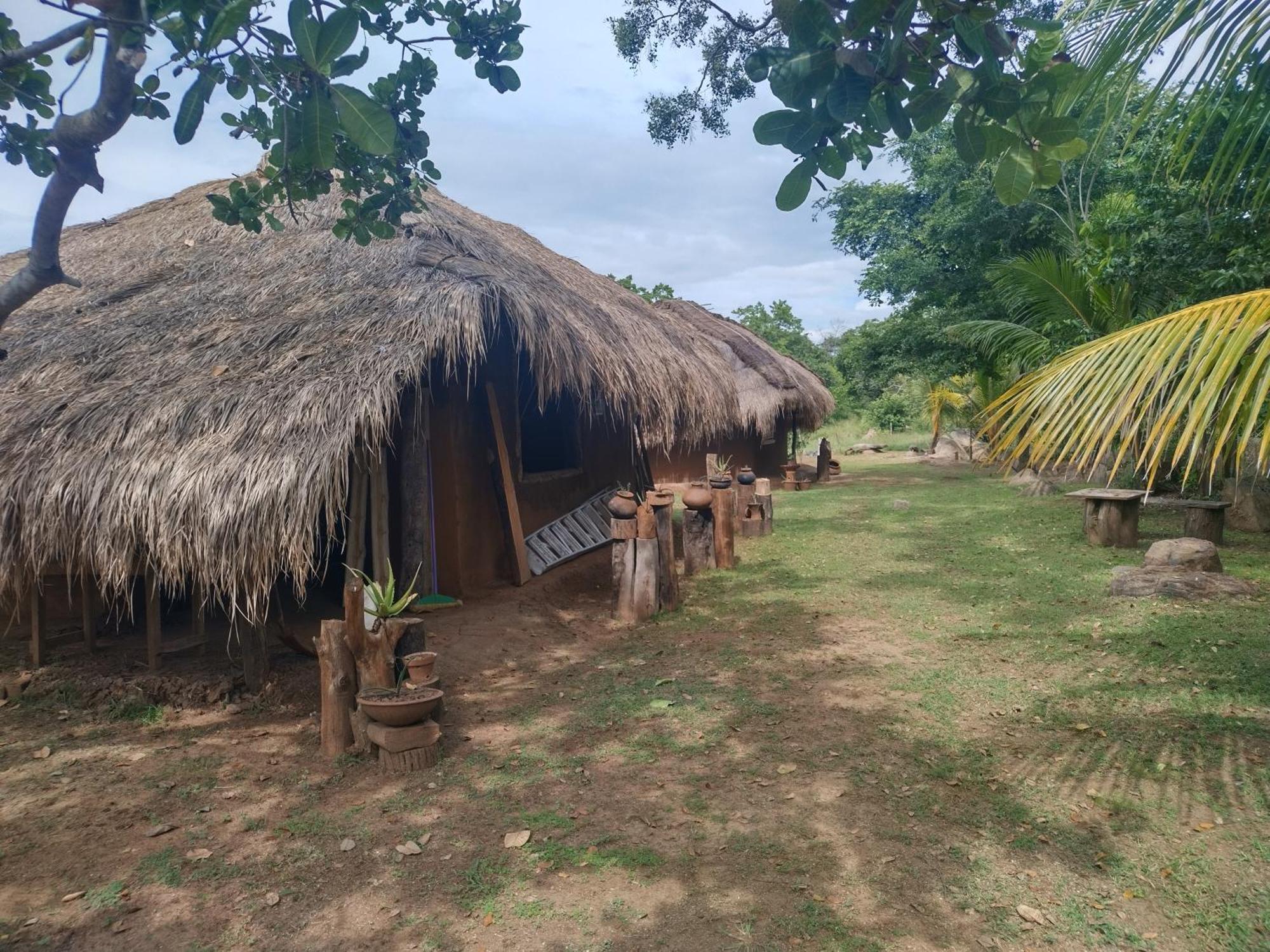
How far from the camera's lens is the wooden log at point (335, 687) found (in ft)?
12.2

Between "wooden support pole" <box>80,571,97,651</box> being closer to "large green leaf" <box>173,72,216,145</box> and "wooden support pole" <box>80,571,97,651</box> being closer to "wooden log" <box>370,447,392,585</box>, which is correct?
"wooden log" <box>370,447,392,585</box>

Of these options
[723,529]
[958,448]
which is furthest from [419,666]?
[958,448]

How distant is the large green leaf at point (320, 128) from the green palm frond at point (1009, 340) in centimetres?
910

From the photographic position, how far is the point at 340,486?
4.20m

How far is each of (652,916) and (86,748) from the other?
329 centimetres

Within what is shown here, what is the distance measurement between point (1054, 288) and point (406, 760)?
884 cm

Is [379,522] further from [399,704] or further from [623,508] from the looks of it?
[399,704]

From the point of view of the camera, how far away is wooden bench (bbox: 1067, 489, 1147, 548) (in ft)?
25.7

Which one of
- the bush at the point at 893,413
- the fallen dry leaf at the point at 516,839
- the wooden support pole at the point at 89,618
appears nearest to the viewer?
the fallen dry leaf at the point at 516,839

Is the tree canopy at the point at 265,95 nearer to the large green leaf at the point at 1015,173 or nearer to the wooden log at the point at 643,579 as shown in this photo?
the large green leaf at the point at 1015,173

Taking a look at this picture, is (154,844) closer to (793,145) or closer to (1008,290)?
(793,145)

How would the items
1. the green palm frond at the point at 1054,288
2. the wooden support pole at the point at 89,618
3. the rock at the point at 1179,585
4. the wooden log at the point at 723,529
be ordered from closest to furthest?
the wooden support pole at the point at 89,618
the rock at the point at 1179,585
the wooden log at the point at 723,529
the green palm frond at the point at 1054,288

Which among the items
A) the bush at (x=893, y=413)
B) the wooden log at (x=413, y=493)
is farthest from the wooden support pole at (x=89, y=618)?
the bush at (x=893, y=413)

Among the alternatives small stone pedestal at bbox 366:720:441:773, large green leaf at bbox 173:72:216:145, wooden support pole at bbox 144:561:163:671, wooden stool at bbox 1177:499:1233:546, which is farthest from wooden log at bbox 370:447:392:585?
wooden stool at bbox 1177:499:1233:546
